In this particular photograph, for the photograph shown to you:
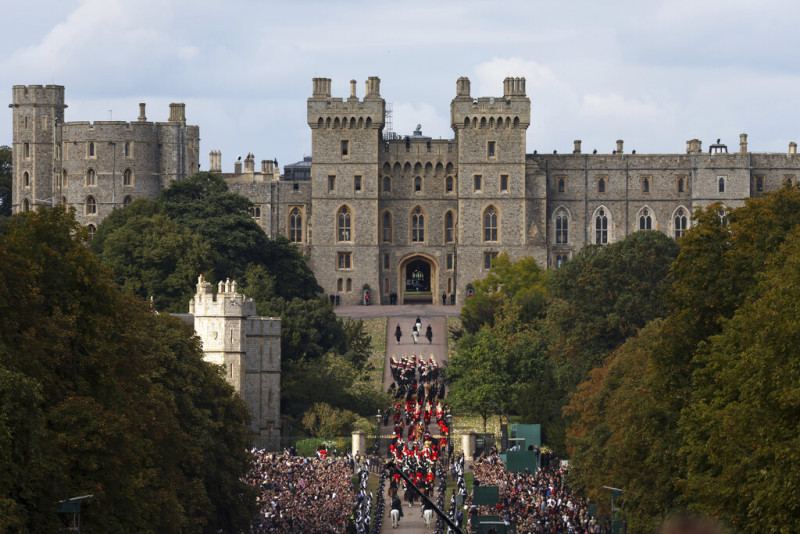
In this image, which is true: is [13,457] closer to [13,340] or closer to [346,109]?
[13,340]

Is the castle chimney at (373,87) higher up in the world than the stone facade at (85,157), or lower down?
higher up

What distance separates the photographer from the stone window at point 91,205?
10931 centimetres

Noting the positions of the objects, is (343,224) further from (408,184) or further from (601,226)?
(601,226)

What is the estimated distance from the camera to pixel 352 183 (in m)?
114

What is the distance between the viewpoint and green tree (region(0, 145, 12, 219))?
11975 centimetres

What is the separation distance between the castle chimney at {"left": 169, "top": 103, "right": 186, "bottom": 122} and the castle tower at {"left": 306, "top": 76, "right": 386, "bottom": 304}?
25.6 feet

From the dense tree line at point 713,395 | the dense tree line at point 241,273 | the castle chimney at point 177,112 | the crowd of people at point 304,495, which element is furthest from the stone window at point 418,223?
the crowd of people at point 304,495

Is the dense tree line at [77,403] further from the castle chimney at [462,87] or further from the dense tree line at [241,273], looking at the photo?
the castle chimney at [462,87]

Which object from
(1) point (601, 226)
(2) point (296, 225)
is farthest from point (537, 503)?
(2) point (296, 225)

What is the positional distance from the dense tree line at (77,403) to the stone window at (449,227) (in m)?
69.7

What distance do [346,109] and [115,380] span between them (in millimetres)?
75914

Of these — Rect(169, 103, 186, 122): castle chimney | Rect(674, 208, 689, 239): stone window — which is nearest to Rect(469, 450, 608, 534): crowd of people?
Rect(169, 103, 186, 122): castle chimney

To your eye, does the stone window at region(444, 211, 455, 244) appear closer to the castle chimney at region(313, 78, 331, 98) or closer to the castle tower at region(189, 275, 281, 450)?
the castle chimney at region(313, 78, 331, 98)

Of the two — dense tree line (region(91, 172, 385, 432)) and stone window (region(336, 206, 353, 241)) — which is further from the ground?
stone window (region(336, 206, 353, 241))
